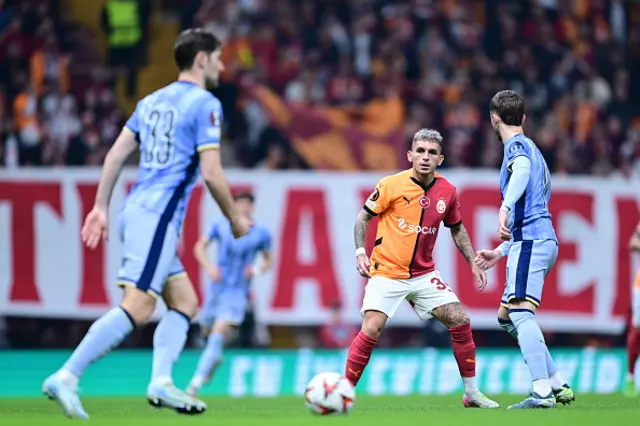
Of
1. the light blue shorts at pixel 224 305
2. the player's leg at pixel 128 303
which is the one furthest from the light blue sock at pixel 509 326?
the light blue shorts at pixel 224 305

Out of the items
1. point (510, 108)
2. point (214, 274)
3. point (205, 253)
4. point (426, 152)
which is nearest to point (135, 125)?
point (426, 152)

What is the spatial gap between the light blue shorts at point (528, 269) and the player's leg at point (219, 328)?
16.8 ft

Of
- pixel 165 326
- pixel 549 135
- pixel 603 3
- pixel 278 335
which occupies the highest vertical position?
pixel 603 3

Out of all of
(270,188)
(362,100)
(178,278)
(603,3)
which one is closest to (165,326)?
(178,278)

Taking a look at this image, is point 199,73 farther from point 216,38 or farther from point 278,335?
point 278,335

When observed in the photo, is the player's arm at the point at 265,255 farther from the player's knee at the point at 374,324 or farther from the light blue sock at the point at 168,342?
the light blue sock at the point at 168,342

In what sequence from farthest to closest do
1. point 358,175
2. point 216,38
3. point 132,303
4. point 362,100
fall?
point 362,100, point 358,175, point 216,38, point 132,303

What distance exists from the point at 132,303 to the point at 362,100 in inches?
474

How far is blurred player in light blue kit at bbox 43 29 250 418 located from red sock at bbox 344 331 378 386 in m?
1.54

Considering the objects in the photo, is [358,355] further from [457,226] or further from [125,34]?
[125,34]

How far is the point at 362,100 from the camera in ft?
62.4

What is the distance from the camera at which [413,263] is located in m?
9.16

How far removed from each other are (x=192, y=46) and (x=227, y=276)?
20.8 feet

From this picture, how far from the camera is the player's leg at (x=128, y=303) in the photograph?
7.20 m
